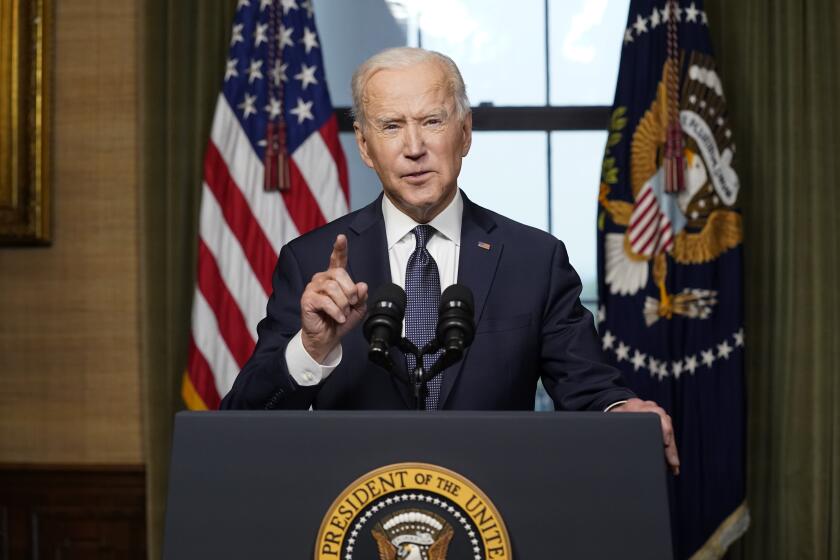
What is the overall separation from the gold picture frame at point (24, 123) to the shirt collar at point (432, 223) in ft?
9.18

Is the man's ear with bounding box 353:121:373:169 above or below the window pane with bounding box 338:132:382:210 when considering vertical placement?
below

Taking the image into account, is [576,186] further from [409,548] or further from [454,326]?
[409,548]

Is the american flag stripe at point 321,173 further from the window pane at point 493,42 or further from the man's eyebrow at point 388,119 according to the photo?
the man's eyebrow at point 388,119

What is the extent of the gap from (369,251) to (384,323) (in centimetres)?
70

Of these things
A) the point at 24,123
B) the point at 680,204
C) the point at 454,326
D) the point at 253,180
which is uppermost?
the point at 24,123

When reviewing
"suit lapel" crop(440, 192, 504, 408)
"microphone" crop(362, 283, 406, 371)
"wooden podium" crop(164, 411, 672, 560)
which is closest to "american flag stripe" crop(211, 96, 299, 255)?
"suit lapel" crop(440, 192, 504, 408)

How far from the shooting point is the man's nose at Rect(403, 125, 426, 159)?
2.11 meters

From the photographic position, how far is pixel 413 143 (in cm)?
210

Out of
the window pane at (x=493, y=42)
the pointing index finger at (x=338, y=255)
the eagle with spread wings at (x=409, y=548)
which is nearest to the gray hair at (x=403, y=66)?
the pointing index finger at (x=338, y=255)

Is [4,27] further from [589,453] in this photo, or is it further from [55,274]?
[589,453]

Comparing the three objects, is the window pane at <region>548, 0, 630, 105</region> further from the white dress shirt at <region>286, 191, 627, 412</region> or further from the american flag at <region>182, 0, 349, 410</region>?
the white dress shirt at <region>286, 191, 627, 412</region>

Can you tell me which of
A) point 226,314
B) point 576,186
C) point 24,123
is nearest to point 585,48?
point 576,186

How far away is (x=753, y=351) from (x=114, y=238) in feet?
9.72

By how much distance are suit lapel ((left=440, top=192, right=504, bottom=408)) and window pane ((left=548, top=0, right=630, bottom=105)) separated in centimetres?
283
